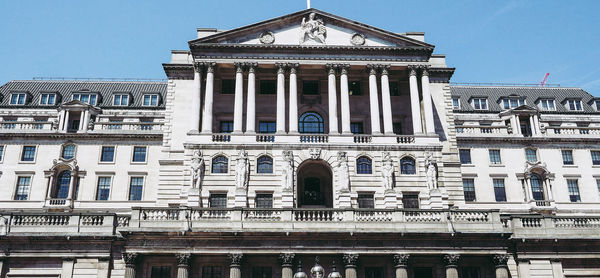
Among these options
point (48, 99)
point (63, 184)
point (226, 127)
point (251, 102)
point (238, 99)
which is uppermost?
point (48, 99)

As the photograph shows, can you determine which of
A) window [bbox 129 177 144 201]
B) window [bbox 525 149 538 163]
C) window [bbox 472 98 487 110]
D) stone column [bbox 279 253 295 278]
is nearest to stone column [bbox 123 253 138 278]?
stone column [bbox 279 253 295 278]

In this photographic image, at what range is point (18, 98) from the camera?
229 ft

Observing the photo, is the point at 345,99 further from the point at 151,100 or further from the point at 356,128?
the point at 151,100

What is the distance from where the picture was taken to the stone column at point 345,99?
4550 cm

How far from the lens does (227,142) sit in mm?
43688

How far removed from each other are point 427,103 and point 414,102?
3.99 feet

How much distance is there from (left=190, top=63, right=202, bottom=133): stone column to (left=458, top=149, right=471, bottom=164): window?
100.0 ft

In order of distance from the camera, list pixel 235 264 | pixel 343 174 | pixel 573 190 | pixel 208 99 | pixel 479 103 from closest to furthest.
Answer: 1. pixel 235 264
2. pixel 343 174
3. pixel 208 99
4. pixel 573 190
5. pixel 479 103

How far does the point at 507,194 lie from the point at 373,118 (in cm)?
2196

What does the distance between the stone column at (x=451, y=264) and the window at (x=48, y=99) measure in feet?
187

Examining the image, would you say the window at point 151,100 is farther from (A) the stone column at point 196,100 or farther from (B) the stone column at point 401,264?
(B) the stone column at point 401,264

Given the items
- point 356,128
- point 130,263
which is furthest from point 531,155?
point 130,263

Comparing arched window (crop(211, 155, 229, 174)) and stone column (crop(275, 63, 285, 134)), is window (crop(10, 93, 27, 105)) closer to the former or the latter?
arched window (crop(211, 155, 229, 174))

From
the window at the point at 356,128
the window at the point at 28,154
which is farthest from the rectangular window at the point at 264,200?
the window at the point at 28,154
